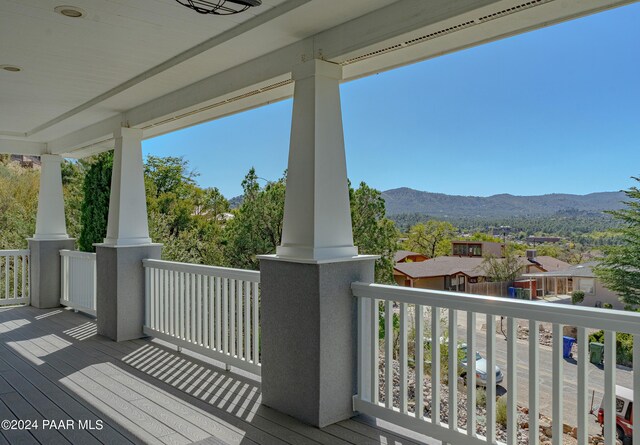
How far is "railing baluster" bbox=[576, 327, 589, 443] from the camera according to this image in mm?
2211

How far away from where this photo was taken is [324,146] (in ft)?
11.1

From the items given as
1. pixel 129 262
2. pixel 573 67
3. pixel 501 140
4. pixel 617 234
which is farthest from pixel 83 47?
pixel 501 140

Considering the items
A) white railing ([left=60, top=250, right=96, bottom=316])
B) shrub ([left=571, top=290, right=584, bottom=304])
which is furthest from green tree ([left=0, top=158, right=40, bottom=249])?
shrub ([left=571, top=290, right=584, bottom=304])

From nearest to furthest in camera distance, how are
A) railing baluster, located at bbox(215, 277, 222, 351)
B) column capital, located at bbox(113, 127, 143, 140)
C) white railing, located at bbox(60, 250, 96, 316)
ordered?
railing baluster, located at bbox(215, 277, 222, 351) < column capital, located at bbox(113, 127, 143, 140) < white railing, located at bbox(60, 250, 96, 316)

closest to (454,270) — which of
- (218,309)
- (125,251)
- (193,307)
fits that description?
(218,309)

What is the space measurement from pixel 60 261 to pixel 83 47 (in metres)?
5.04

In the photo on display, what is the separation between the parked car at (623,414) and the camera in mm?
2195

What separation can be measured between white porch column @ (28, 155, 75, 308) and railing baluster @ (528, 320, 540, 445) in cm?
744

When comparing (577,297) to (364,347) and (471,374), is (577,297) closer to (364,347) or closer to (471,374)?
(471,374)

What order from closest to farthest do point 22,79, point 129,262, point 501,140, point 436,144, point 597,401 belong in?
point 597,401 → point 22,79 → point 129,262 → point 501,140 → point 436,144

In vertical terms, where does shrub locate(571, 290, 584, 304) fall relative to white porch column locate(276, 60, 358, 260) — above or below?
below

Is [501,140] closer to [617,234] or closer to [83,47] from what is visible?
[617,234]

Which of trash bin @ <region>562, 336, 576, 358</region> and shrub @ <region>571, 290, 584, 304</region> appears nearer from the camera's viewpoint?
trash bin @ <region>562, 336, 576, 358</region>

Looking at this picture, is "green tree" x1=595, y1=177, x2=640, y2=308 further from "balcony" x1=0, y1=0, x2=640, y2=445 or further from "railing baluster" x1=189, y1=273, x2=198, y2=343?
"railing baluster" x1=189, y1=273, x2=198, y2=343
